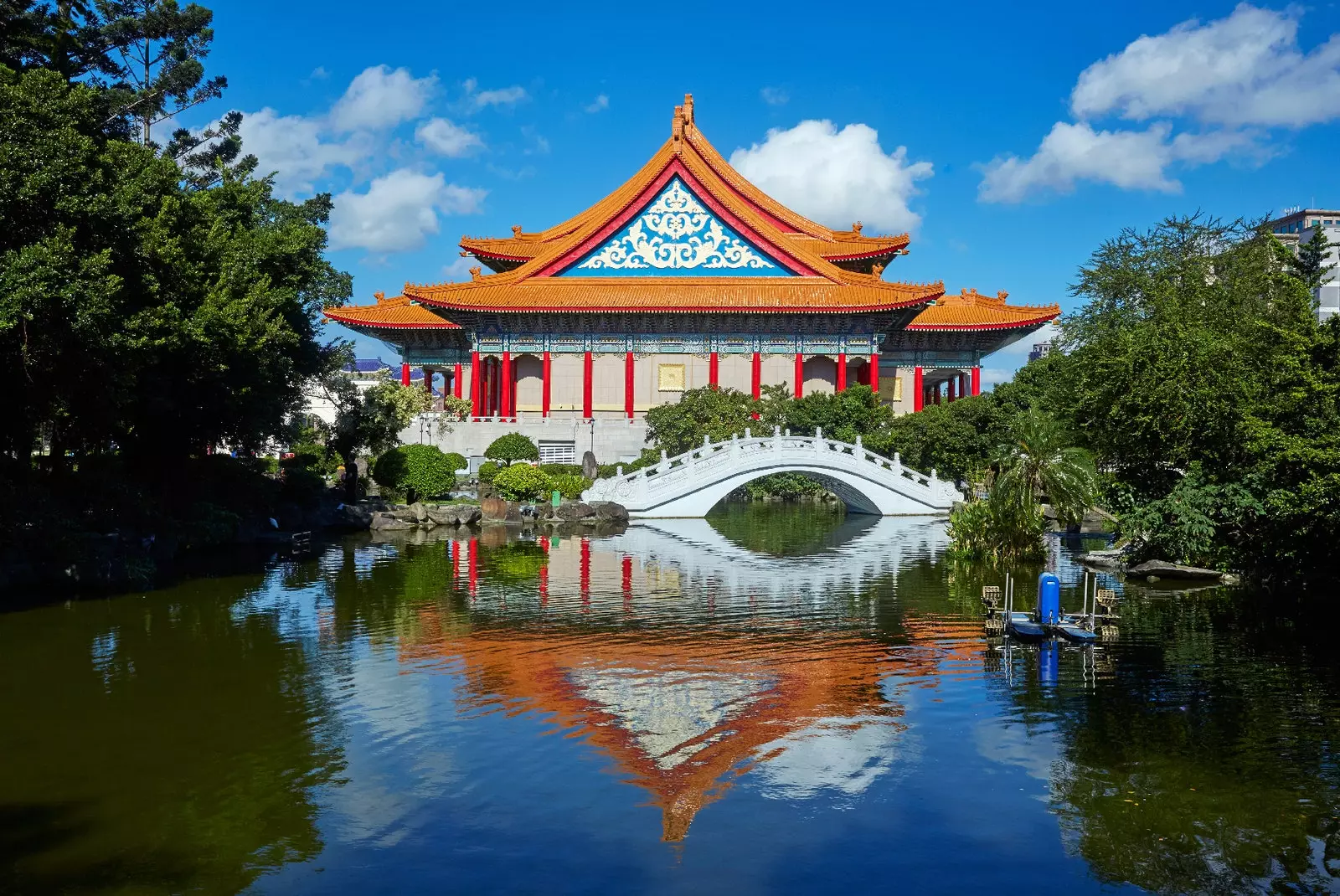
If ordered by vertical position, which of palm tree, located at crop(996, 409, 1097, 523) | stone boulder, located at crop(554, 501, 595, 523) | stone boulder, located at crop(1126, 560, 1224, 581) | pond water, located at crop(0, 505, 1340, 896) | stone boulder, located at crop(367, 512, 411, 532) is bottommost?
pond water, located at crop(0, 505, 1340, 896)

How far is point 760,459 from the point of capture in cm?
3048

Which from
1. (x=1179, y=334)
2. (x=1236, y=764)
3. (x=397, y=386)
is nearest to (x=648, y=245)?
(x=397, y=386)

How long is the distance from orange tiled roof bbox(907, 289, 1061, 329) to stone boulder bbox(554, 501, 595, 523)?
16949 millimetres

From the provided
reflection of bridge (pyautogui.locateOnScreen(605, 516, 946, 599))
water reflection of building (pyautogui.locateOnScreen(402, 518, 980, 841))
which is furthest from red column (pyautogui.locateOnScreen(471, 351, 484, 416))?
water reflection of building (pyautogui.locateOnScreen(402, 518, 980, 841))

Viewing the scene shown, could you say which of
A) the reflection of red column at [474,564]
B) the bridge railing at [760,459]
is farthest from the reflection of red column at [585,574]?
the bridge railing at [760,459]

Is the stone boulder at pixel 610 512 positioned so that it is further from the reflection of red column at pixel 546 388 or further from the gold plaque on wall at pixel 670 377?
the gold plaque on wall at pixel 670 377

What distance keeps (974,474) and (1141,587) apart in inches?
403

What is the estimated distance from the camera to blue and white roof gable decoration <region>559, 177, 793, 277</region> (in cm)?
4071

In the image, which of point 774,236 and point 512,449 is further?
point 774,236

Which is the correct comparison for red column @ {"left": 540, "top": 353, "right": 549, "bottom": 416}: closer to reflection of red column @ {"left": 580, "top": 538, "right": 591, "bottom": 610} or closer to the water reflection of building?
reflection of red column @ {"left": 580, "top": 538, "right": 591, "bottom": 610}

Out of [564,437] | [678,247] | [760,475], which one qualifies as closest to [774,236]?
[678,247]

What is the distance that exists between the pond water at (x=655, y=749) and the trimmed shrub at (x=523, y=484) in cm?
1511

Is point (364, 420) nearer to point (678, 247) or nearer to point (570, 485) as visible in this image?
point (570, 485)

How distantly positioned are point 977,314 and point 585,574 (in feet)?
85.0
